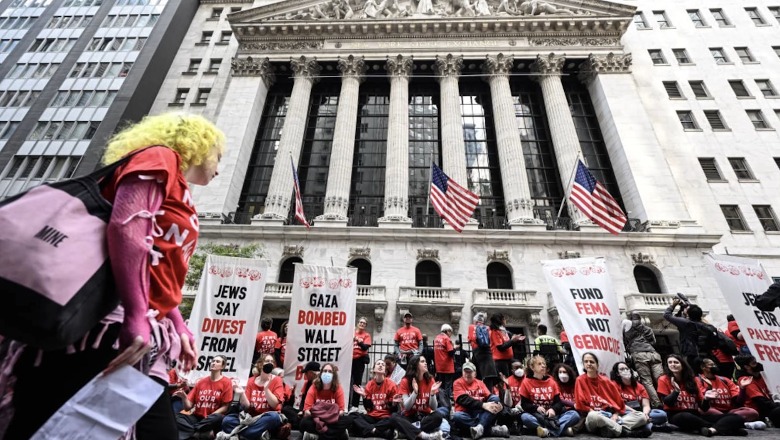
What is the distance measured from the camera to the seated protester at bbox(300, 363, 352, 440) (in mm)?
7082

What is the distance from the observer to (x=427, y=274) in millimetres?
20984

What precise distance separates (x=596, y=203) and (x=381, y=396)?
40.5 ft

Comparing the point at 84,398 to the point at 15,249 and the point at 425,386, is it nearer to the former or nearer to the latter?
the point at 15,249

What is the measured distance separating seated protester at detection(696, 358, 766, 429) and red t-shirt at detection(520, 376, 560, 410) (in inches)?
123

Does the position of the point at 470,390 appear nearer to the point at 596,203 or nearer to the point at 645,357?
the point at 645,357

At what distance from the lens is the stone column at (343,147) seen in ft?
74.8

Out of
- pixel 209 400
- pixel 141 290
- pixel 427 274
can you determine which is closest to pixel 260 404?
pixel 209 400

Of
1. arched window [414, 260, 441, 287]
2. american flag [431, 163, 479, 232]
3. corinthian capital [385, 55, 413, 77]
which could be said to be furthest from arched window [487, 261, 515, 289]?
corinthian capital [385, 55, 413, 77]

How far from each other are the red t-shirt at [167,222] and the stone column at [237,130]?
21.6m

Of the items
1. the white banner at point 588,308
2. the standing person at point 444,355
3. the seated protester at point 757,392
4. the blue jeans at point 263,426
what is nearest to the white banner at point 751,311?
the seated protester at point 757,392

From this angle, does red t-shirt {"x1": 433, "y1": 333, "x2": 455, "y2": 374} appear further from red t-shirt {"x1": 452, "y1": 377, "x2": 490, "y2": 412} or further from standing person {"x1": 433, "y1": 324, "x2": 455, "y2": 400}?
red t-shirt {"x1": 452, "y1": 377, "x2": 490, "y2": 412}

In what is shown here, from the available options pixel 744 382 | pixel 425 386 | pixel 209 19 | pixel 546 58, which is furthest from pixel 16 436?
pixel 209 19

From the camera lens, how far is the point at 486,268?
67.9 feet

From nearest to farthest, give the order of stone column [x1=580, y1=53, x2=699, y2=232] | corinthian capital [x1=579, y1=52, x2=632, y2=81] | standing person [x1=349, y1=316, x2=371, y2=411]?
standing person [x1=349, y1=316, x2=371, y2=411], stone column [x1=580, y1=53, x2=699, y2=232], corinthian capital [x1=579, y1=52, x2=632, y2=81]
